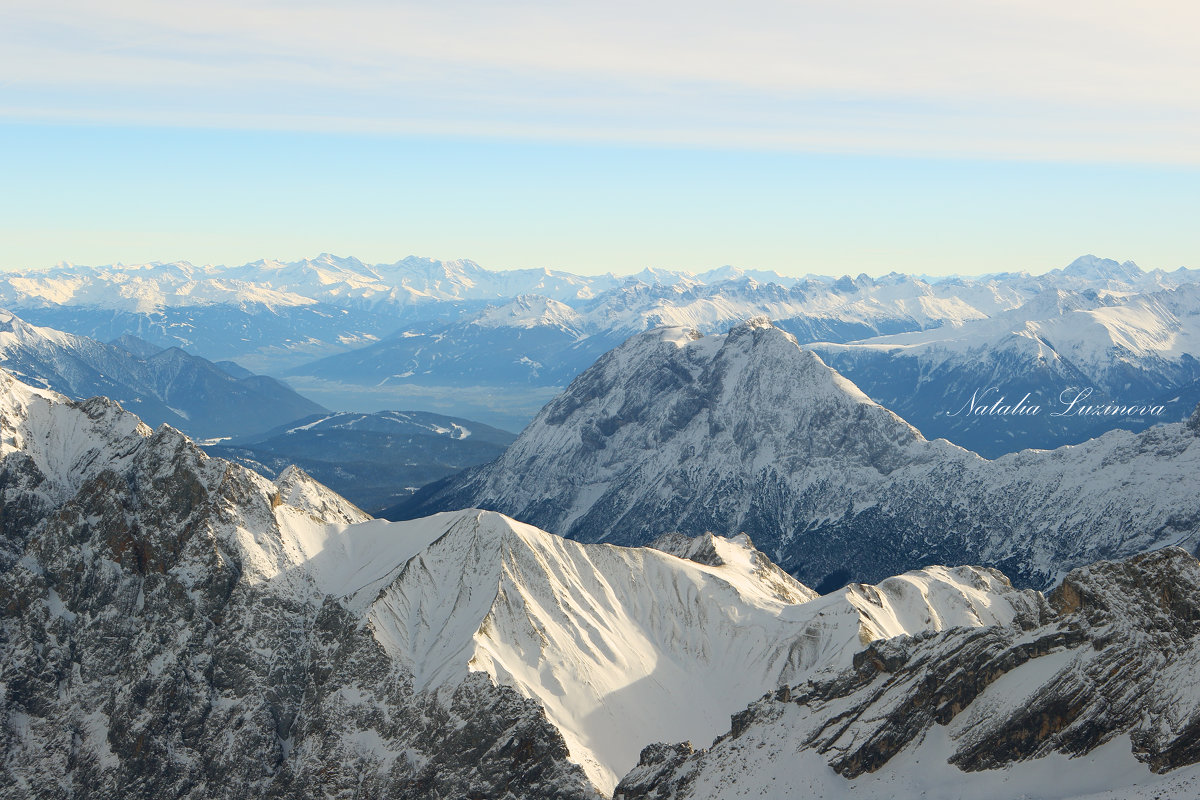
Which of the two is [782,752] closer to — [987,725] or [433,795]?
[987,725]

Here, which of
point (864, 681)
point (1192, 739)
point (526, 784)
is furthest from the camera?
point (526, 784)

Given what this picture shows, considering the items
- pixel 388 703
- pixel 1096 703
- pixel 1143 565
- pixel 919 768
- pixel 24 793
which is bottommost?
pixel 24 793

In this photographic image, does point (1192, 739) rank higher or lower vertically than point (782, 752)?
higher

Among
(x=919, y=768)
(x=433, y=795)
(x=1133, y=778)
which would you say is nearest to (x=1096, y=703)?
(x=1133, y=778)

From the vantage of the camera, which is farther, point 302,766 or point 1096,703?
point 302,766

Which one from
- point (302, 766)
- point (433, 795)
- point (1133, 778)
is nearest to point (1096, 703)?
point (1133, 778)

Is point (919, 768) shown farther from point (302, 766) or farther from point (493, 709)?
point (302, 766)

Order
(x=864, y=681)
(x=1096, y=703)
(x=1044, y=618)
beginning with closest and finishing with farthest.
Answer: (x=1096, y=703) < (x=1044, y=618) < (x=864, y=681)
